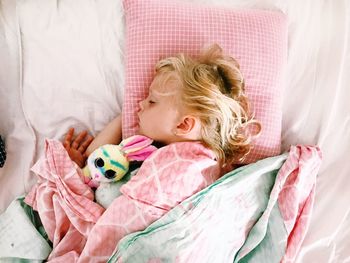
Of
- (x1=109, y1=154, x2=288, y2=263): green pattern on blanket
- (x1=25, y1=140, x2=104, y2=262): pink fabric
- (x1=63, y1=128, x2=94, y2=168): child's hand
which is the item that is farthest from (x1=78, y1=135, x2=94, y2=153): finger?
(x1=109, y1=154, x2=288, y2=263): green pattern on blanket

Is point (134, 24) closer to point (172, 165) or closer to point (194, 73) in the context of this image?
point (194, 73)

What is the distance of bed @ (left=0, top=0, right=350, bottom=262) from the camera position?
51.4 inches

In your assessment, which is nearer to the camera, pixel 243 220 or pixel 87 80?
pixel 243 220

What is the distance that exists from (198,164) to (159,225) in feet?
0.56

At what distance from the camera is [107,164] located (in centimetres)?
116

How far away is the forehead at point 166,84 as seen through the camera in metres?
1.17

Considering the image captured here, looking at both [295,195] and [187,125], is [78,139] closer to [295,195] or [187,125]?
[187,125]

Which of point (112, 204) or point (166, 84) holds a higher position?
point (166, 84)

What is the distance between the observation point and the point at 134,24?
1305 mm

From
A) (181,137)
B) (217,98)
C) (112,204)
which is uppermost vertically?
(217,98)

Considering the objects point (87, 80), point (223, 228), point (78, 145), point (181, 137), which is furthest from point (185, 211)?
point (87, 80)

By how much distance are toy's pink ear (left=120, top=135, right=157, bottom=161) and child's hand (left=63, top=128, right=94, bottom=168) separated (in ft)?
0.51

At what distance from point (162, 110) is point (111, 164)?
0.60ft

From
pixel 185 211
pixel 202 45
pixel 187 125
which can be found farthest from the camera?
pixel 202 45
